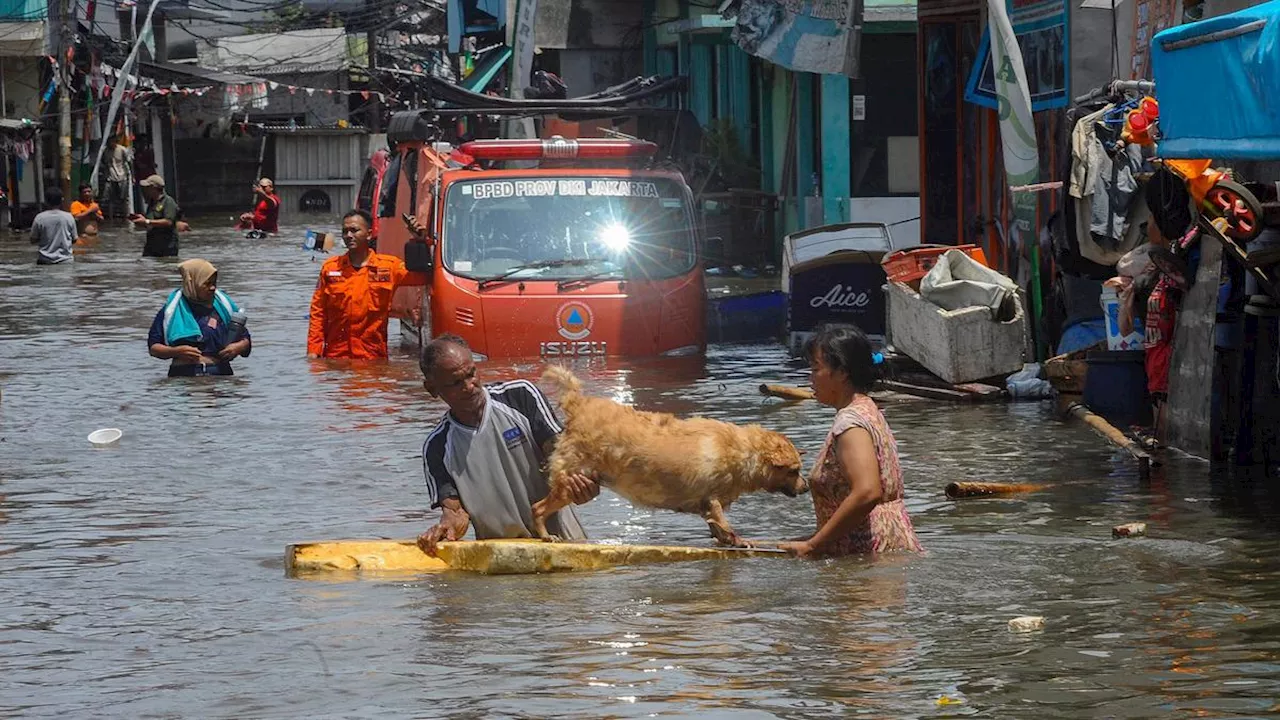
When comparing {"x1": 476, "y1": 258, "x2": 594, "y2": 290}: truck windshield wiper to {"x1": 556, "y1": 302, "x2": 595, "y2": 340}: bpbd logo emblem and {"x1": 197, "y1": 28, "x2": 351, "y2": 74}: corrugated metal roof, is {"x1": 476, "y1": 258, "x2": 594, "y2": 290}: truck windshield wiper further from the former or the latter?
{"x1": 197, "y1": 28, "x2": 351, "y2": 74}: corrugated metal roof

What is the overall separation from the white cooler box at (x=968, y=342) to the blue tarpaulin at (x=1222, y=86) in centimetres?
407

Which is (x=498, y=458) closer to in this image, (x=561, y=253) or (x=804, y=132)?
(x=561, y=253)

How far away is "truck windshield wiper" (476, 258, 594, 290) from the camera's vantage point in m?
15.6

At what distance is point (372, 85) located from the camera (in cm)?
5447

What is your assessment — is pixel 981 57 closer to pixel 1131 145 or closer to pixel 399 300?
pixel 1131 145

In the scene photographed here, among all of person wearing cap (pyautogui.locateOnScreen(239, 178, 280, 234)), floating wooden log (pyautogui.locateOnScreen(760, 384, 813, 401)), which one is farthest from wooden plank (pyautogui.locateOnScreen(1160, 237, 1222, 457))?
person wearing cap (pyautogui.locateOnScreen(239, 178, 280, 234))

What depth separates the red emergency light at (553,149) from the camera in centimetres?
1623

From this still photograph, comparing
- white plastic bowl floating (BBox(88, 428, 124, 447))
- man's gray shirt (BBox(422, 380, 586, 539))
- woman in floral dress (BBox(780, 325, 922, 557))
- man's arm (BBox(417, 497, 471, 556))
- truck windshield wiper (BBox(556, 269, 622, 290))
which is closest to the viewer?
woman in floral dress (BBox(780, 325, 922, 557))

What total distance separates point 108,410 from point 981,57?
6945 millimetres

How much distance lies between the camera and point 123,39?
52.7 meters

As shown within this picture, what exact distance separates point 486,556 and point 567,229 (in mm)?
8469

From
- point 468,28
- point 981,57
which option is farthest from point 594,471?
point 468,28

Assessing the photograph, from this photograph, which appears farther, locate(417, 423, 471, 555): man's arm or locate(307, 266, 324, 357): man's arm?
locate(307, 266, 324, 357): man's arm

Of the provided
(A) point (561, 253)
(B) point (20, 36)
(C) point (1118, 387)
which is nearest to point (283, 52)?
(B) point (20, 36)
